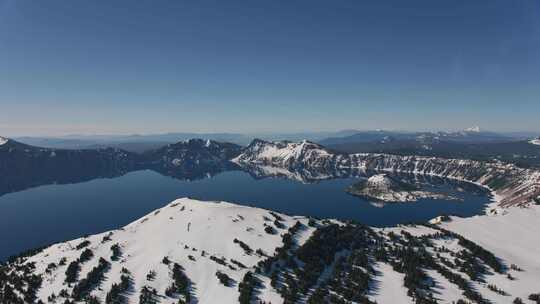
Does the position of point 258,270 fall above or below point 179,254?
below

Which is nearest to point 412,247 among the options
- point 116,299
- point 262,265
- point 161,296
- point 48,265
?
point 262,265

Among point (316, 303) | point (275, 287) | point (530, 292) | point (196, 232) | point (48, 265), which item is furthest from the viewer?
point (196, 232)

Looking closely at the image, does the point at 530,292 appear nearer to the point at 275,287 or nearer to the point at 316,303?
the point at 316,303

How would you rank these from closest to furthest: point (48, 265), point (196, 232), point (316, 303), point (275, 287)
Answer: point (316, 303) → point (275, 287) → point (48, 265) → point (196, 232)

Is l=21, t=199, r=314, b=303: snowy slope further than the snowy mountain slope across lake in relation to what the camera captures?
Yes

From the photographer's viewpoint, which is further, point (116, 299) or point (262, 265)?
point (262, 265)

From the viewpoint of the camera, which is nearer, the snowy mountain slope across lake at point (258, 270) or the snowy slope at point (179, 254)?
the snowy mountain slope across lake at point (258, 270)

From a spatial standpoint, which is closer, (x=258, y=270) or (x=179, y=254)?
(x=258, y=270)
